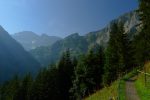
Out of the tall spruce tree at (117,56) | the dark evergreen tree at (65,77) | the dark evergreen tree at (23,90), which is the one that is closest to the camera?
the tall spruce tree at (117,56)

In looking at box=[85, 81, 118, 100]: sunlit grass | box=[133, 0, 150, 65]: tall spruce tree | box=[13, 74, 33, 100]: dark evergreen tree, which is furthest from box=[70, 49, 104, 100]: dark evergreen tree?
box=[85, 81, 118, 100]: sunlit grass

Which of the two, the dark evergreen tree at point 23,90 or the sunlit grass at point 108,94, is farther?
the dark evergreen tree at point 23,90

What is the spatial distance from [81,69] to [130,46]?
15.6 m

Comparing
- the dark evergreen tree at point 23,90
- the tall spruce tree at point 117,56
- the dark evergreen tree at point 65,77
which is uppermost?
the tall spruce tree at point 117,56

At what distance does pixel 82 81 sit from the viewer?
81.1m

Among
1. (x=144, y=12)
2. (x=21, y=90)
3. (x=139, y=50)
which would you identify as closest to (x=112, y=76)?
(x=139, y=50)

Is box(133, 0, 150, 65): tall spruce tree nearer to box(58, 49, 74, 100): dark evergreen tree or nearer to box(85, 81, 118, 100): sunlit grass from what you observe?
box(85, 81, 118, 100): sunlit grass

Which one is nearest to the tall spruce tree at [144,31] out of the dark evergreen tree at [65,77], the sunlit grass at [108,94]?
the sunlit grass at [108,94]

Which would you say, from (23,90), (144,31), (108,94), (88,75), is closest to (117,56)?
(88,75)

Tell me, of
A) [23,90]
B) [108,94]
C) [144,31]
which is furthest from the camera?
[23,90]

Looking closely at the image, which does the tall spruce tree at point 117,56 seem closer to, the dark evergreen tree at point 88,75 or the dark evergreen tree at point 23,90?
the dark evergreen tree at point 88,75

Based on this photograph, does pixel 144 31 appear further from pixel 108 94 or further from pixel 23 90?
pixel 23 90

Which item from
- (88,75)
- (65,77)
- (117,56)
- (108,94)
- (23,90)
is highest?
(117,56)

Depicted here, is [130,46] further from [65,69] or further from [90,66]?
[65,69]
